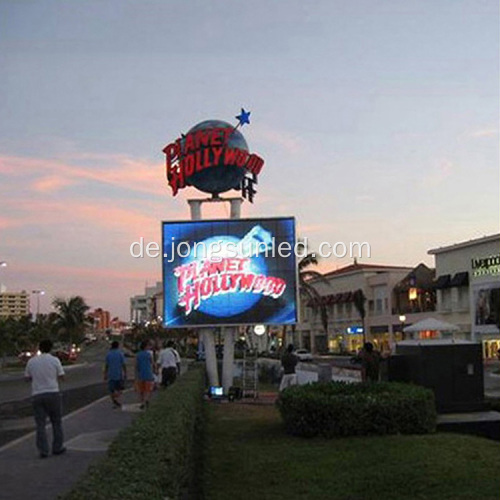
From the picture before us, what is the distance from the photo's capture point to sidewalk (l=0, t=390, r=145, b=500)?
924cm

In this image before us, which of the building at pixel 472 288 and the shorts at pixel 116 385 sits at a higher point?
the building at pixel 472 288

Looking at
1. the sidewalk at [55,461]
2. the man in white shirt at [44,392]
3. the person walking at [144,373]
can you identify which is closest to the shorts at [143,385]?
the person walking at [144,373]

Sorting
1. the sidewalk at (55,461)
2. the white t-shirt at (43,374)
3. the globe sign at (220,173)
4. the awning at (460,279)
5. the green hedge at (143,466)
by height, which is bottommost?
the sidewalk at (55,461)

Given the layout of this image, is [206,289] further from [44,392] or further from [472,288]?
[472,288]

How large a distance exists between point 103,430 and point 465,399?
21.2ft

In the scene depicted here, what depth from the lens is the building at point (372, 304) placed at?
73500mm

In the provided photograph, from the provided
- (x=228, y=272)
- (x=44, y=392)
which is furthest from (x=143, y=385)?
(x=228, y=272)

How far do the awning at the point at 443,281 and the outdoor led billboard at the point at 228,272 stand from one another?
134ft

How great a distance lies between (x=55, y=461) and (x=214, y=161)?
1632 centimetres

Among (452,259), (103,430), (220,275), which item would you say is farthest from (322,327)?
(103,430)

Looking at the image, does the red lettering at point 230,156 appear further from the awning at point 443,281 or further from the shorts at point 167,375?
the awning at point 443,281

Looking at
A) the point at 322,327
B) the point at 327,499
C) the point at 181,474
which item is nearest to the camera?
the point at 181,474

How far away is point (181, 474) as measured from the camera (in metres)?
6.90

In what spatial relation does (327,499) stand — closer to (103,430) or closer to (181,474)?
(181,474)
